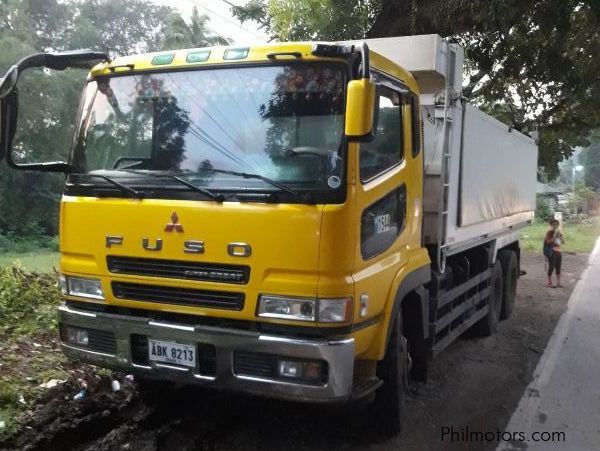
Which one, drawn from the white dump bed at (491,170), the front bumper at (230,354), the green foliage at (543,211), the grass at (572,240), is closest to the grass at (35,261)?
the front bumper at (230,354)

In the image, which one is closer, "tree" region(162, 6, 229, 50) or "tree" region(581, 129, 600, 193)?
"tree" region(162, 6, 229, 50)

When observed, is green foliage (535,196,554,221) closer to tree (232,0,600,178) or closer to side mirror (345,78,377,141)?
tree (232,0,600,178)

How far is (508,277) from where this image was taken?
7.96 m

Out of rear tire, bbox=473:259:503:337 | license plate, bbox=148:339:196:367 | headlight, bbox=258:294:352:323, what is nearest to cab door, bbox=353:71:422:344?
headlight, bbox=258:294:352:323

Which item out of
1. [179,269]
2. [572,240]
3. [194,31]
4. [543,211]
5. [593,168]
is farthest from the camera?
[593,168]

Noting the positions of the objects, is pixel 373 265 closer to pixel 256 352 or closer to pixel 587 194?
pixel 256 352

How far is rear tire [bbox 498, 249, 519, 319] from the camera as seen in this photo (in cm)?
783

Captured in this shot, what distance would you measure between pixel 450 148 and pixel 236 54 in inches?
84.7

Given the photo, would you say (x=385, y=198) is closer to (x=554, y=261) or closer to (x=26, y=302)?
(x=26, y=302)

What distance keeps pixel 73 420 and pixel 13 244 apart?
→ 20451 millimetres

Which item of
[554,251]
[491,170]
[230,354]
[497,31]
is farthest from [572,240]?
[230,354]

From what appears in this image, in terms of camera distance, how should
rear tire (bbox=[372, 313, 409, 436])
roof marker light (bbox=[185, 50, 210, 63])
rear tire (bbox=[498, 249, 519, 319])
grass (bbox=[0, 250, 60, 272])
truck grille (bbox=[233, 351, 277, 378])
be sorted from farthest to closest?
grass (bbox=[0, 250, 60, 272]), rear tire (bbox=[498, 249, 519, 319]), rear tire (bbox=[372, 313, 409, 436]), roof marker light (bbox=[185, 50, 210, 63]), truck grille (bbox=[233, 351, 277, 378])

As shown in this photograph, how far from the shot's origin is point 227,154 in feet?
10.9

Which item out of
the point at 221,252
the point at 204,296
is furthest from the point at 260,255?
the point at 204,296
